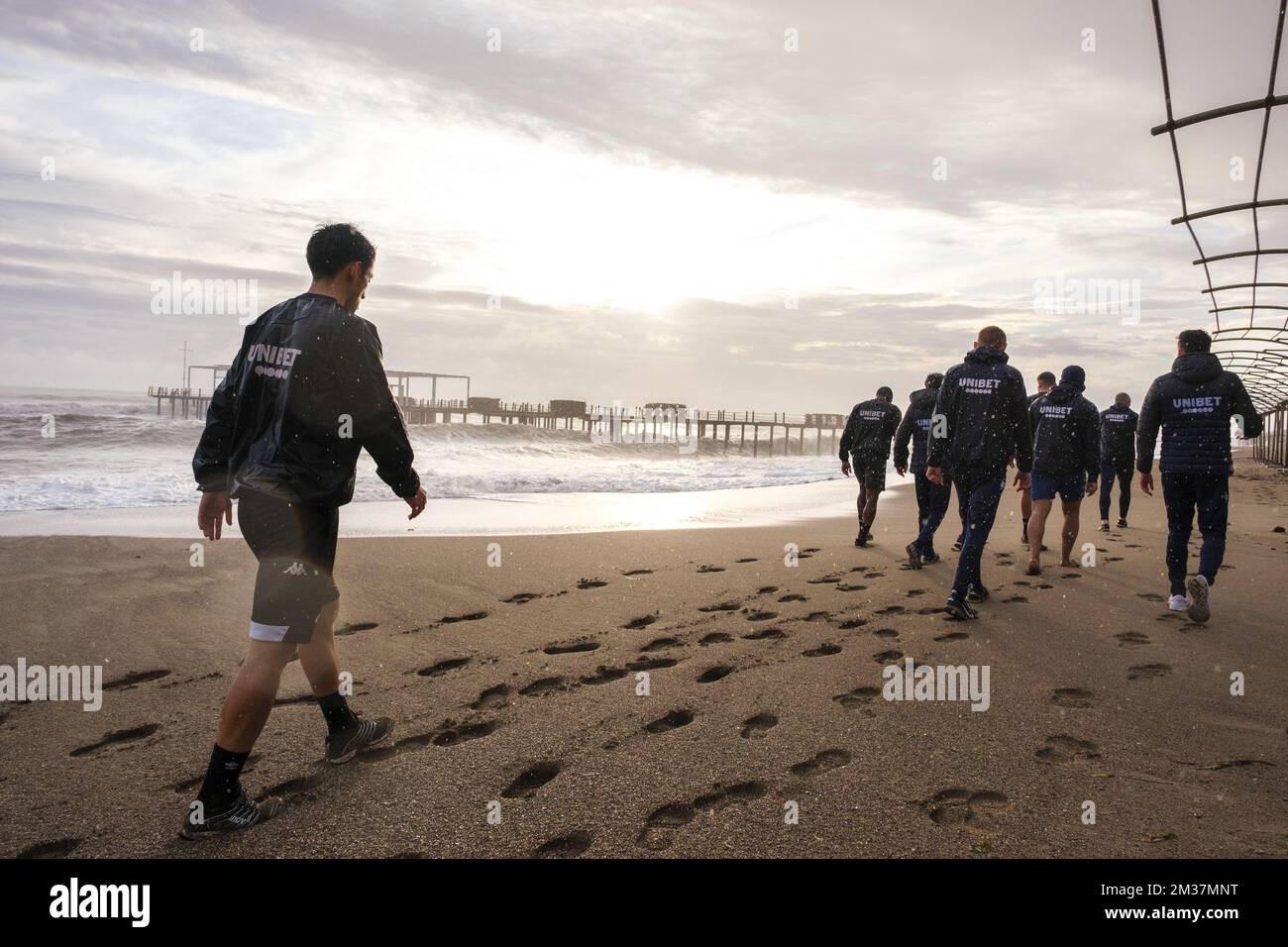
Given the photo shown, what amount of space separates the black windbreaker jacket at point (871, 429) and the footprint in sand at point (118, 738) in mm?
7402

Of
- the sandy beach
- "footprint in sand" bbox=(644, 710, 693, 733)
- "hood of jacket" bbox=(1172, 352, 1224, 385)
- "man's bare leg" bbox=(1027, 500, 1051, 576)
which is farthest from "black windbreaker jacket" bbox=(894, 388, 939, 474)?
"footprint in sand" bbox=(644, 710, 693, 733)

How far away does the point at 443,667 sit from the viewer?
417 cm

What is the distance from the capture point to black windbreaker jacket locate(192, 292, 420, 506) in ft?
8.71

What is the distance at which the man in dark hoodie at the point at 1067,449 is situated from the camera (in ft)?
24.4

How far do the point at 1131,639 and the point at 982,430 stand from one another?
69.2 inches

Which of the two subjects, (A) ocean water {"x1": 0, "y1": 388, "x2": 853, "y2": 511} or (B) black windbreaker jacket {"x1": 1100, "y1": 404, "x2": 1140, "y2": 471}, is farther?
(A) ocean water {"x1": 0, "y1": 388, "x2": 853, "y2": 511}

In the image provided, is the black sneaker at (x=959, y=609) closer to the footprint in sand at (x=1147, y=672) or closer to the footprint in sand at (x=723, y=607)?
the footprint in sand at (x=1147, y=672)

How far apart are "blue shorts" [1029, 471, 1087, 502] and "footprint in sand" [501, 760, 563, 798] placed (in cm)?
634

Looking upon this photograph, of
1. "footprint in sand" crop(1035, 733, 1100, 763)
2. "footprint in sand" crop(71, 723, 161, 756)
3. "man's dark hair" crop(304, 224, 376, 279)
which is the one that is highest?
"man's dark hair" crop(304, 224, 376, 279)

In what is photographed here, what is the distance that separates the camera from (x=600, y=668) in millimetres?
4105

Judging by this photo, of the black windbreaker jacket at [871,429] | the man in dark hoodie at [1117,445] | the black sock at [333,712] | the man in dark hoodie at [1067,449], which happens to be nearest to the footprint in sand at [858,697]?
the black sock at [333,712]

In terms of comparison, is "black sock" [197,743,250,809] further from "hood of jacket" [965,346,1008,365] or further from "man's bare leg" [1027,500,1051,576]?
"man's bare leg" [1027,500,1051,576]
